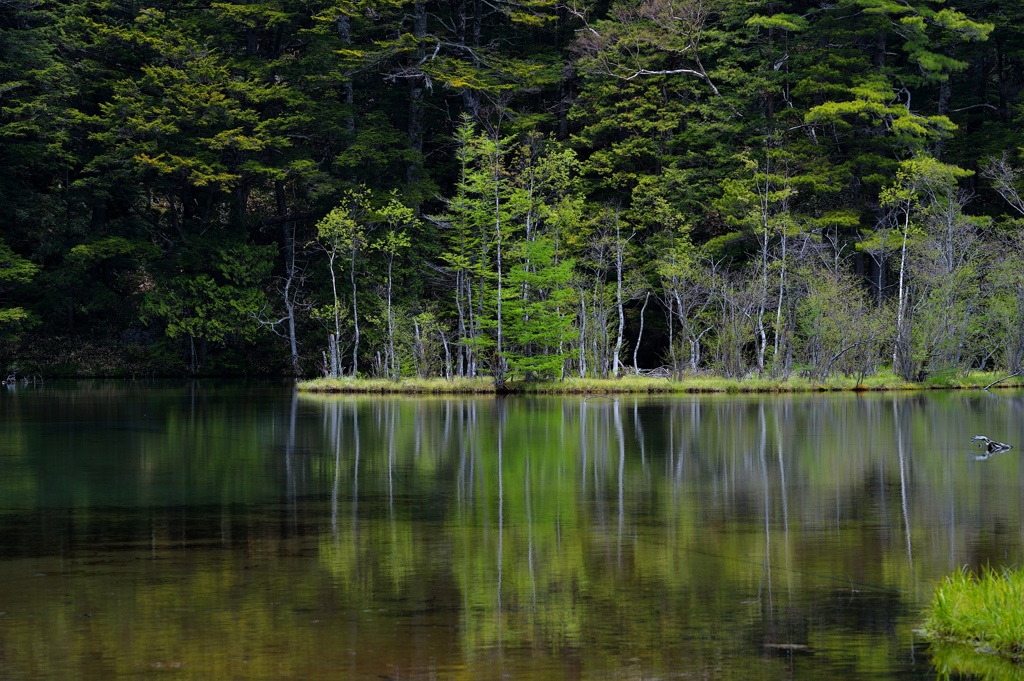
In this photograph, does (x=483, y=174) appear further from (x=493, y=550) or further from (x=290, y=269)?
(x=493, y=550)

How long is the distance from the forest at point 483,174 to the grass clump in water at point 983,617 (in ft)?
98.2

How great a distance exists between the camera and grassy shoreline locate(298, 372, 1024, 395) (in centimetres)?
3516

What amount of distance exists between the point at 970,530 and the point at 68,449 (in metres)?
14.1

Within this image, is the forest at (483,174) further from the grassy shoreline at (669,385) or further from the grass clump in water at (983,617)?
the grass clump in water at (983,617)

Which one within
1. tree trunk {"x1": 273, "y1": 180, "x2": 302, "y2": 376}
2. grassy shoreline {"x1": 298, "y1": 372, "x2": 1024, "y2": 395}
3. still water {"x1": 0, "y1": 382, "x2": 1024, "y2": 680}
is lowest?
still water {"x1": 0, "y1": 382, "x2": 1024, "y2": 680}

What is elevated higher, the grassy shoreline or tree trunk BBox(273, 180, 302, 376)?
tree trunk BBox(273, 180, 302, 376)

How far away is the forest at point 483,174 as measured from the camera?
39.6 metres

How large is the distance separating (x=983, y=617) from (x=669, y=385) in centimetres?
2848

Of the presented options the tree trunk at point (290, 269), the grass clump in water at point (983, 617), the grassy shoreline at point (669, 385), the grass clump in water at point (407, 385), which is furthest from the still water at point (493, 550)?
the tree trunk at point (290, 269)

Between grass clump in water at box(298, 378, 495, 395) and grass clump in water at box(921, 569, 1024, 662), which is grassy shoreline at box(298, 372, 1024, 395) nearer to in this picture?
grass clump in water at box(298, 378, 495, 395)

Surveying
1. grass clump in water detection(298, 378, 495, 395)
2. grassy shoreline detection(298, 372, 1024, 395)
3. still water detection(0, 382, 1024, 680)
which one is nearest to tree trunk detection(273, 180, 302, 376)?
grass clump in water detection(298, 378, 495, 395)

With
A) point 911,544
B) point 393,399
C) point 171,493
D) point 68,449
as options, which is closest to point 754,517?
point 911,544

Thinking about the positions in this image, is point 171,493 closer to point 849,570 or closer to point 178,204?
point 849,570

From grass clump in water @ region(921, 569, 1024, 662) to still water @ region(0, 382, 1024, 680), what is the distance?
0.26 metres
